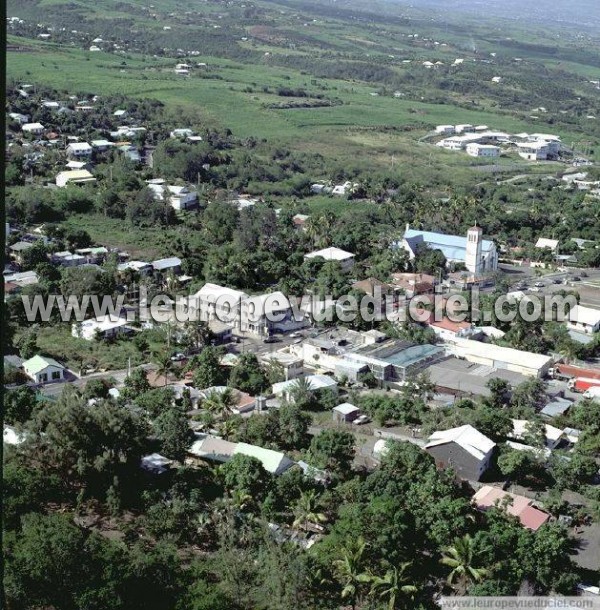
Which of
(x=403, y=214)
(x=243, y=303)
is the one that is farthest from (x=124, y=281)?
(x=403, y=214)

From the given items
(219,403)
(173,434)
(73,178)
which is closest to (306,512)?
(173,434)

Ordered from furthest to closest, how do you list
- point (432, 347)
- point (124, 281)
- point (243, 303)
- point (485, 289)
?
1. point (485, 289)
2. point (124, 281)
3. point (243, 303)
4. point (432, 347)

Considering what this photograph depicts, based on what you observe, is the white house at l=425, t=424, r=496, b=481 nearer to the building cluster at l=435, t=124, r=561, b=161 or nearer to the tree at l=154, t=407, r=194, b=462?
the tree at l=154, t=407, r=194, b=462

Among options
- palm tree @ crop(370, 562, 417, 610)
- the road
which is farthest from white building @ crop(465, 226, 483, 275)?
palm tree @ crop(370, 562, 417, 610)

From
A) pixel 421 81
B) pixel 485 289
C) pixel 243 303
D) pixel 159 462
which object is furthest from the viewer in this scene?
pixel 421 81

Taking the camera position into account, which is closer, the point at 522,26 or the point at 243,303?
the point at 243,303

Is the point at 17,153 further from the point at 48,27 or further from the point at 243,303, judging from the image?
the point at 48,27

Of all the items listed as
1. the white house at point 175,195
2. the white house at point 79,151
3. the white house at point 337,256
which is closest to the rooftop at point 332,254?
the white house at point 337,256
